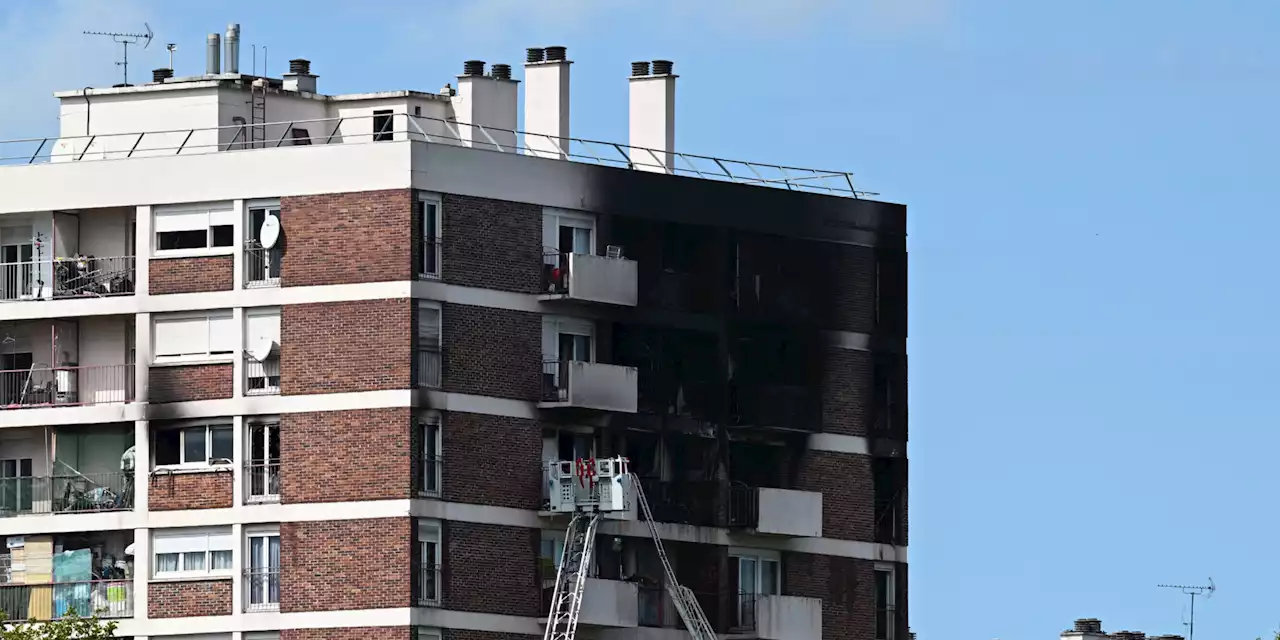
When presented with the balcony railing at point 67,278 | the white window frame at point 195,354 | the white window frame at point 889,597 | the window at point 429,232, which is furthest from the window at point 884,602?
the balcony railing at point 67,278

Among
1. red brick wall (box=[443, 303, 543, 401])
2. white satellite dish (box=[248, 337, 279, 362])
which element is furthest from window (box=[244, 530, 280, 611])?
red brick wall (box=[443, 303, 543, 401])

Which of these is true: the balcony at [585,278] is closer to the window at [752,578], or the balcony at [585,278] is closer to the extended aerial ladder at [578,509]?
the extended aerial ladder at [578,509]

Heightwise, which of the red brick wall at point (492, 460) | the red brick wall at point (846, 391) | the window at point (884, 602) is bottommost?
the window at point (884, 602)

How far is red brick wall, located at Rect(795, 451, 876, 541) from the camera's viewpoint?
127 meters

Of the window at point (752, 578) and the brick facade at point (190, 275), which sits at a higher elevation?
the brick facade at point (190, 275)

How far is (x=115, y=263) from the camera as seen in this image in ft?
394

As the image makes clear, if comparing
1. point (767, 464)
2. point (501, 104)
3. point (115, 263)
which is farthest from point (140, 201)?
point (767, 464)

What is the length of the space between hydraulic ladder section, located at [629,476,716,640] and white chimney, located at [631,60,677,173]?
1276 cm

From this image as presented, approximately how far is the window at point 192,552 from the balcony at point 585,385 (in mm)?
10299

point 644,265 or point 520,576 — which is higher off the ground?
point 644,265

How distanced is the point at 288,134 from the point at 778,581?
2091 centimetres

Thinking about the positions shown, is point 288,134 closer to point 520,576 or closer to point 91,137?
point 91,137

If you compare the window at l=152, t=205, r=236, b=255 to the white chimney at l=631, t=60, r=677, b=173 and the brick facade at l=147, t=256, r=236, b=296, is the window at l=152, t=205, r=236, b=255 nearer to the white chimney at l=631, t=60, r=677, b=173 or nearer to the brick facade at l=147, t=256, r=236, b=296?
the brick facade at l=147, t=256, r=236, b=296

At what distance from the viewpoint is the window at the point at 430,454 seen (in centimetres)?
11581
